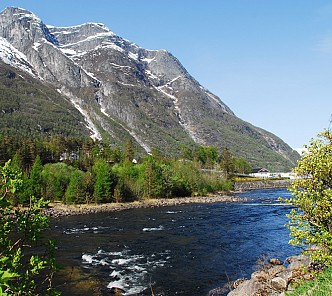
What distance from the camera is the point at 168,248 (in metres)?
40.3

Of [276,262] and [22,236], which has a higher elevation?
[22,236]

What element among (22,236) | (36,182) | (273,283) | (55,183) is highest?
A: (22,236)

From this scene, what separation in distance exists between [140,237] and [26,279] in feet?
130

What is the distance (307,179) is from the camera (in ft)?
48.6

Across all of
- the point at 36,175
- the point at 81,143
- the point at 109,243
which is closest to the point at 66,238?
the point at 109,243

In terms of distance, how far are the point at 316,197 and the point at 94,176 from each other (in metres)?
84.9

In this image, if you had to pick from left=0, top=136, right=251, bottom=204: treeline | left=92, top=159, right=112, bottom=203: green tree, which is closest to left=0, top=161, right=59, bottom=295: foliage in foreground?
left=0, top=136, right=251, bottom=204: treeline

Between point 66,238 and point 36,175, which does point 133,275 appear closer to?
point 66,238

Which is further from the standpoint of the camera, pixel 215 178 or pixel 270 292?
pixel 215 178

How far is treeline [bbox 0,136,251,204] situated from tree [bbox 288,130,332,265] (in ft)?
193

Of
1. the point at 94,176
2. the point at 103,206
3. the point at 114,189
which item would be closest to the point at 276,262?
the point at 103,206

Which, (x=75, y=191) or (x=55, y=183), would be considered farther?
(x=55, y=183)

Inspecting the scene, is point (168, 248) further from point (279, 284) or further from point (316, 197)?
point (316, 197)

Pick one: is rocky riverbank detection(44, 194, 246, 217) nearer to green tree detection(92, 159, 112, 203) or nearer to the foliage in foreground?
green tree detection(92, 159, 112, 203)
